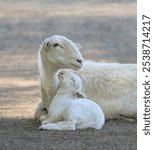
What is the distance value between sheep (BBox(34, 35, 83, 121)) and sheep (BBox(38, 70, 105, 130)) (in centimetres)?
16

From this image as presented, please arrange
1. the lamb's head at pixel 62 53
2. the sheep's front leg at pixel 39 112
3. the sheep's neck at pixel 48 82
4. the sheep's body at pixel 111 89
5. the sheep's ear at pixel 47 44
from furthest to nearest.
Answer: the sheep's body at pixel 111 89, the sheep's front leg at pixel 39 112, the sheep's neck at pixel 48 82, the sheep's ear at pixel 47 44, the lamb's head at pixel 62 53

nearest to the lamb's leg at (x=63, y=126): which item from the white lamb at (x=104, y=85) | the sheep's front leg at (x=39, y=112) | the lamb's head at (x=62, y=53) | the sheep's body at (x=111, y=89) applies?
the lamb's head at (x=62, y=53)

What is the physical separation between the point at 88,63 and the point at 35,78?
3.00 meters

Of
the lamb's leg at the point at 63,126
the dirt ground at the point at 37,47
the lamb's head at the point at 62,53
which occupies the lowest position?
the dirt ground at the point at 37,47

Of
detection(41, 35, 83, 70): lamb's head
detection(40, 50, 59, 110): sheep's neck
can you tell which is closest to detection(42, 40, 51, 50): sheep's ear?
detection(41, 35, 83, 70): lamb's head

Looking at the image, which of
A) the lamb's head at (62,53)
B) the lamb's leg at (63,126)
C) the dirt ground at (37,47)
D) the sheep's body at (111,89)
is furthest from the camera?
the sheep's body at (111,89)

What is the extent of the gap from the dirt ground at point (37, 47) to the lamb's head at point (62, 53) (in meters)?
0.71

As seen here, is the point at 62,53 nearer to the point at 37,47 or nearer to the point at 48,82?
the point at 48,82

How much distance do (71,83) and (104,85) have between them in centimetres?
88

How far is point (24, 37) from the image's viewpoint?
17.8m

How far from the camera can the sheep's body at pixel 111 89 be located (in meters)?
9.04

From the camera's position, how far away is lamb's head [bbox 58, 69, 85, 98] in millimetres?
8266

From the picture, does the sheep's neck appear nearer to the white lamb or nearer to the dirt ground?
the white lamb

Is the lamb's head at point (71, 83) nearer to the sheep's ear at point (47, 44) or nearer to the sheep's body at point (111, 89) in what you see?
the sheep's ear at point (47, 44)
